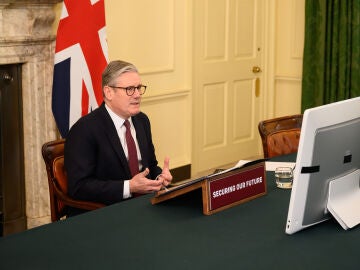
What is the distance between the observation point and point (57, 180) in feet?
10.1

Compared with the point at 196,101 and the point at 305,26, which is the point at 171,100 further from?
the point at 305,26

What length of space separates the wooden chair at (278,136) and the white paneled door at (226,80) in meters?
2.02

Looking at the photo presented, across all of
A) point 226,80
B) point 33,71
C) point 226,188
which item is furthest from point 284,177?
point 226,80

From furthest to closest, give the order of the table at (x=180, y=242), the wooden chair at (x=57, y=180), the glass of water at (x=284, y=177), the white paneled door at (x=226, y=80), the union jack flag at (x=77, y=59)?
the white paneled door at (x=226, y=80) < the union jack flag at (x=77, y=59) < the wooden chair at (x=57, y=180) < the glass of water at (x=284, y=177) < the table at (x=180, y=242)

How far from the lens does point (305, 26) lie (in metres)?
5.77

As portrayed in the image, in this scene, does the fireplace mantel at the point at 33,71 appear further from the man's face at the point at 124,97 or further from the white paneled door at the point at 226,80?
the white paneled door at the point at 226,80

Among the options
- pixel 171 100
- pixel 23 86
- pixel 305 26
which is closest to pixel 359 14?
pixel 305 26

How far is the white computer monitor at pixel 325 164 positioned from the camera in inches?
87.1

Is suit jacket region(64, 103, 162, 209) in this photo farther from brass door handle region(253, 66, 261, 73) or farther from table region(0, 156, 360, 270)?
brass door handle region(253, 66, 261, 73)

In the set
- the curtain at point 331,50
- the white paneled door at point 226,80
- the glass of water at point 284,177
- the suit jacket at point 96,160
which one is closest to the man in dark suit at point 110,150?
the suit jacket at point 96,160

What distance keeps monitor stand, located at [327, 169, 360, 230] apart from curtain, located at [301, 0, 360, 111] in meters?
3.20

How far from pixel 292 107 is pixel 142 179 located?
11.9 feet

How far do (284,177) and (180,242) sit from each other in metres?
0.82

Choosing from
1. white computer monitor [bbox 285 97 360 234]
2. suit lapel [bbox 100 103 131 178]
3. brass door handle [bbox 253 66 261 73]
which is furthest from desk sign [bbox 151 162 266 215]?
brass door handle [bbox 253 66 261 73]
